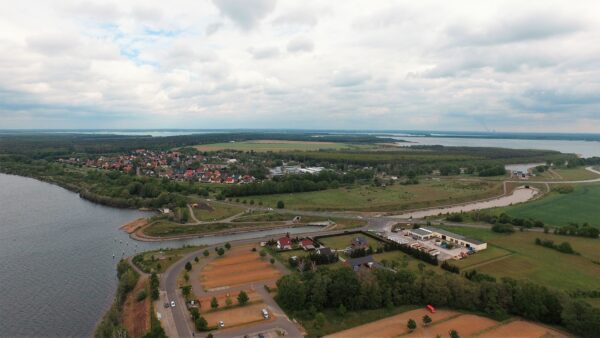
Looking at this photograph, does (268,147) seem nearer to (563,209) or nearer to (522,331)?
(563,209)

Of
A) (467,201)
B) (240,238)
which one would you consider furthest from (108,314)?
(467,201)

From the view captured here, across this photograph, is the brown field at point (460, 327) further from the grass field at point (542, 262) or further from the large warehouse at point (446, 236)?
the large warehouse at point (446, 236)

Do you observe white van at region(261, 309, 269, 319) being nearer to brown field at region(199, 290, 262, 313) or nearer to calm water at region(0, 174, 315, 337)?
brown field at region(199, 290, 262, 313)

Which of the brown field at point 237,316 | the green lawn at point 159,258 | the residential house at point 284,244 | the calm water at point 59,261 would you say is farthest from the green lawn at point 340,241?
the brown field at point 237,316

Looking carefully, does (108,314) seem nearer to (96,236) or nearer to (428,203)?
(96,236)

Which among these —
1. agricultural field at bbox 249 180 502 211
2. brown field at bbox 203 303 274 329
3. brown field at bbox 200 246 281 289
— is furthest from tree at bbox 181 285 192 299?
agricultural field at bbox 249 180 502 211

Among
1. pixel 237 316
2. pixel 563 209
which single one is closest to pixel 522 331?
pixel 237 316
